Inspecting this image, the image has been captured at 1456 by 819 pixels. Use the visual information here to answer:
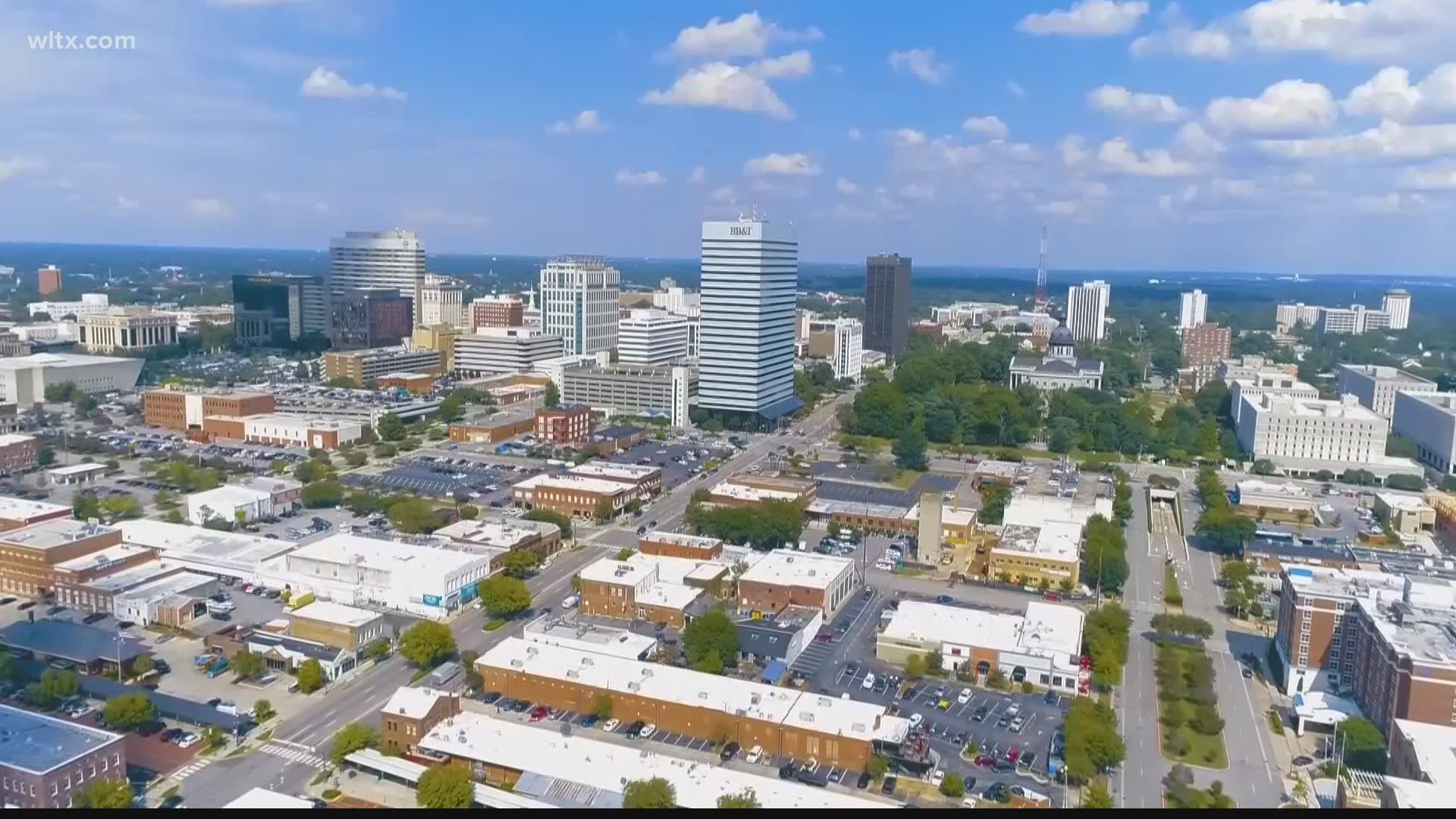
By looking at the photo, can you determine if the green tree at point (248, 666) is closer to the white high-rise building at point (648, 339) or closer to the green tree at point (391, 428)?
the green tree at point (391, 428)

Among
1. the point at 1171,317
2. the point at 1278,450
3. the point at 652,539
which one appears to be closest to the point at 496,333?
the point at 652,539

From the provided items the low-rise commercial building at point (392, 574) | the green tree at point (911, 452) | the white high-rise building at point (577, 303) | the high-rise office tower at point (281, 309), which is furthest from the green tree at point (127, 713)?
the high-rise office tower at point (281, 309)

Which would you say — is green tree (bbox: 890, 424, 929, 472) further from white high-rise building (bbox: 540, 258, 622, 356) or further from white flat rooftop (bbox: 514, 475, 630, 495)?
white high-rise building (bbox: 540, 258, 622, 356)

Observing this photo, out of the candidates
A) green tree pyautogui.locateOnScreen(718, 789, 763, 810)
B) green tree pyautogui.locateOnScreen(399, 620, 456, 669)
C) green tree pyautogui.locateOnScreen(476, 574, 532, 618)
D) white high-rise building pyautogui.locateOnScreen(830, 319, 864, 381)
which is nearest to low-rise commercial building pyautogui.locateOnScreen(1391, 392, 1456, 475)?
white high-rise building pyautogui.locateOnScreen(830, 319, 864, 381)

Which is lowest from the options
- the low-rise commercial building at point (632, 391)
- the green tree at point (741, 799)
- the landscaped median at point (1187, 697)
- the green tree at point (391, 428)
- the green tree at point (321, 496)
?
the landscaped median at point (1187, 697)

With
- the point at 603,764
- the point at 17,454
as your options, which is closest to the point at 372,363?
the point at 17,454

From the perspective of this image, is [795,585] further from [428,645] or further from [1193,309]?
[1193,309]
